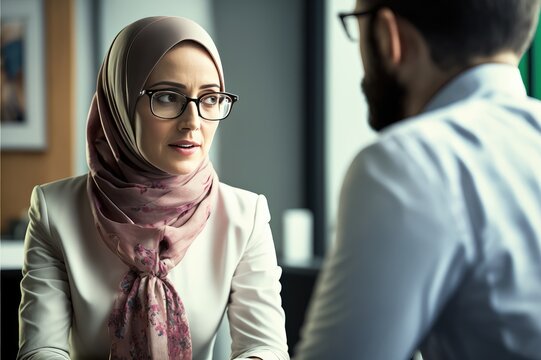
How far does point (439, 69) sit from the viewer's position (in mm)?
844

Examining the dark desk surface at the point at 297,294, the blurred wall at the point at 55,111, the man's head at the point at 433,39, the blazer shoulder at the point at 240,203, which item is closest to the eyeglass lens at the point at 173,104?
the blazer shoulder at the point at 240,203

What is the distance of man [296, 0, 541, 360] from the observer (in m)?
0.70

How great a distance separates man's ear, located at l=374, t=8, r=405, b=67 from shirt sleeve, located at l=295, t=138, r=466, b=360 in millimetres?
176

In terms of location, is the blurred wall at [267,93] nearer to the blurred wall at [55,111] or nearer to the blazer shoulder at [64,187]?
the blurred wall at [55,111]

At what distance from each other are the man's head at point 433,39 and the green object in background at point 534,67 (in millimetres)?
1654

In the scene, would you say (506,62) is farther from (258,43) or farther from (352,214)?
(258,43)

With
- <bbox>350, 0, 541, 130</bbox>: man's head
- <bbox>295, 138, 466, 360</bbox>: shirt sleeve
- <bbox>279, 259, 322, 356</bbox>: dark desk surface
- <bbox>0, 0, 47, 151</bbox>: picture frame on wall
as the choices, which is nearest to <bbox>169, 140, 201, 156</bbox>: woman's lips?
<bbox>350, 0, 541, 130</bbox>: man's head

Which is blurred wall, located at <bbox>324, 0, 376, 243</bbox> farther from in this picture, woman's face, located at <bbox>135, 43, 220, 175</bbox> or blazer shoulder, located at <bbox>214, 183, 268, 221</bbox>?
woman's face, located at <bbox>135, 43, 220, 175</bbox>

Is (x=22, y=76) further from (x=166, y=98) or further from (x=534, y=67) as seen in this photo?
(x=166, y=98)

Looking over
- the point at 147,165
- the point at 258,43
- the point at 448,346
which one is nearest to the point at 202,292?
the point at 147,165

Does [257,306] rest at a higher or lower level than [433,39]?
lower

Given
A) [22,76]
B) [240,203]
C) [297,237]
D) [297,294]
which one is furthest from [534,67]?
[22,76]

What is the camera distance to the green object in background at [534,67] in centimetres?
241

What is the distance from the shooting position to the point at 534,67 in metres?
2.42
